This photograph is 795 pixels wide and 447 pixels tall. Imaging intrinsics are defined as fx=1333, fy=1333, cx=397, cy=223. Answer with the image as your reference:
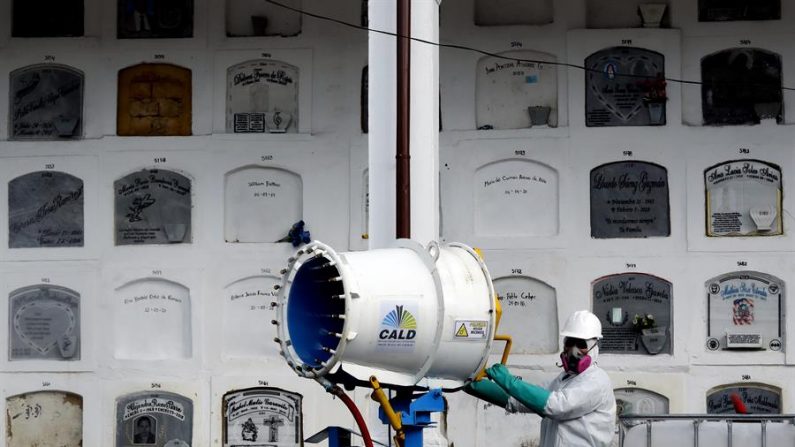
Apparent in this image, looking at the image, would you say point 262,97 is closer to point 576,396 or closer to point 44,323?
point 44,323

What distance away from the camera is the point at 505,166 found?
752cm

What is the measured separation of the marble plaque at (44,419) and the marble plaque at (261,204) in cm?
133

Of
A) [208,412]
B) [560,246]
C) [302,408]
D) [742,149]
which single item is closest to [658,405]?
[560,246]

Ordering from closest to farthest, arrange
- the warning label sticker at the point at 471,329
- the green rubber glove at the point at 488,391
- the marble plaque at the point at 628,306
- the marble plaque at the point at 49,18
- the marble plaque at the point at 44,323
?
the warning label sticker at the point at 471,329 → the green rubber glove at the point at 488,391 → the marble plaque at the point at 628,306 → the marble plaque at the point at 44,323 → the marble plaque at the point at 49,18

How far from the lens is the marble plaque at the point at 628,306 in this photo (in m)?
7.39

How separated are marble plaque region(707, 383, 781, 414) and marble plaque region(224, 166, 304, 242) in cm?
252

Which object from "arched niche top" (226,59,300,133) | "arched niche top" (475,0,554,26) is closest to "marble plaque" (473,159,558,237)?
"arched niche top" (475,0,554,26)

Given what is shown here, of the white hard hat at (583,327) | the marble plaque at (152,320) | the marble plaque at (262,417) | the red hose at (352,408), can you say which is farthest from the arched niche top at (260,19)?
the red hose at (352,408)

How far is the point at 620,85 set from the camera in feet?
24.6

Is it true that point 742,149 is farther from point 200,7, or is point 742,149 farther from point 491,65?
point 200,7

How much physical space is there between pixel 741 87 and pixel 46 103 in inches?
156

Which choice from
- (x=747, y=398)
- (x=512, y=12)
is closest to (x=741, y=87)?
(x=512, y=12)

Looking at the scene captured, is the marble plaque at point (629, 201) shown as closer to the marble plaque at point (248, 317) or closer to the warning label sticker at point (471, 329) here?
the marble plaque at point (248, 317)

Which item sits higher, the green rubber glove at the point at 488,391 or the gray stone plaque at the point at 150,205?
the gray stone plaque at the point at 150,205
